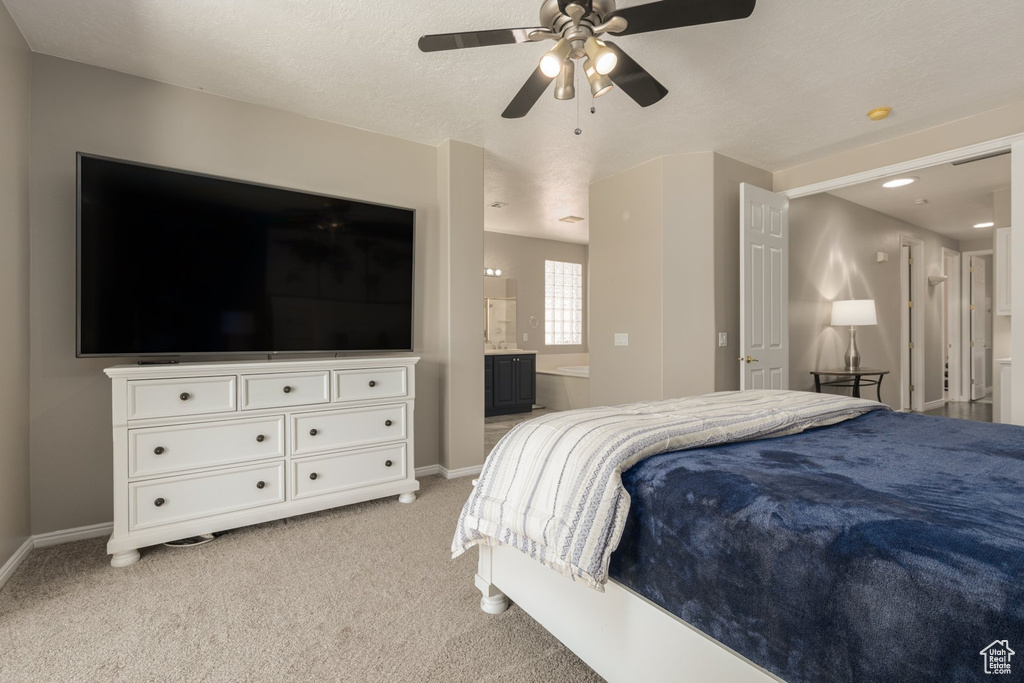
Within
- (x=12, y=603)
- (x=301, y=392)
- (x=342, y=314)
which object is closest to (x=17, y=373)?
(x=12, y=603)

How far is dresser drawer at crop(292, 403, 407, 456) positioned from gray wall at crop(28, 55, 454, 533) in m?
1.00

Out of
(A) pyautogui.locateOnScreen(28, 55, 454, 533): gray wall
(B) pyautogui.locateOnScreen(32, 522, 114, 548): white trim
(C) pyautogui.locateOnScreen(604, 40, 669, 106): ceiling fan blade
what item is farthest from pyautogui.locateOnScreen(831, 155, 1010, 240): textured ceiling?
(B) pyautogui.locateOnScreen(32, 522, 114, 548): white trim

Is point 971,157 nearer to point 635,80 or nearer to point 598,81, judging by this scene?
point 635,80

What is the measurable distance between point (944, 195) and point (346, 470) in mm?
6166

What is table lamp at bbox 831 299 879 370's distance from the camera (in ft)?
15.2

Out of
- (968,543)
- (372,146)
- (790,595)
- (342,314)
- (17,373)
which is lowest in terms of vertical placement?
(790,595)

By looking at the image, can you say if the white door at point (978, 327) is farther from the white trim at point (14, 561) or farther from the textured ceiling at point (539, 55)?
the white trim at point (14, 561)

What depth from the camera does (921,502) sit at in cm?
101

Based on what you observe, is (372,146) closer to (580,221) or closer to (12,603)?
(12,603)

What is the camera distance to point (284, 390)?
8.73 feet

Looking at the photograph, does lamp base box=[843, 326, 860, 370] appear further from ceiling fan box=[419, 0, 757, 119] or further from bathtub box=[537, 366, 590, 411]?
ceiling fan box=[419, 0, 757, 119]

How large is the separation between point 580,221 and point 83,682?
5.87 m

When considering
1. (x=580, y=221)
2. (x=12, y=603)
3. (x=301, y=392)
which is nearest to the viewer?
(x=12, y=603)

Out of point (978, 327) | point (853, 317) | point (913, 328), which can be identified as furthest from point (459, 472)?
point (978, 327)
